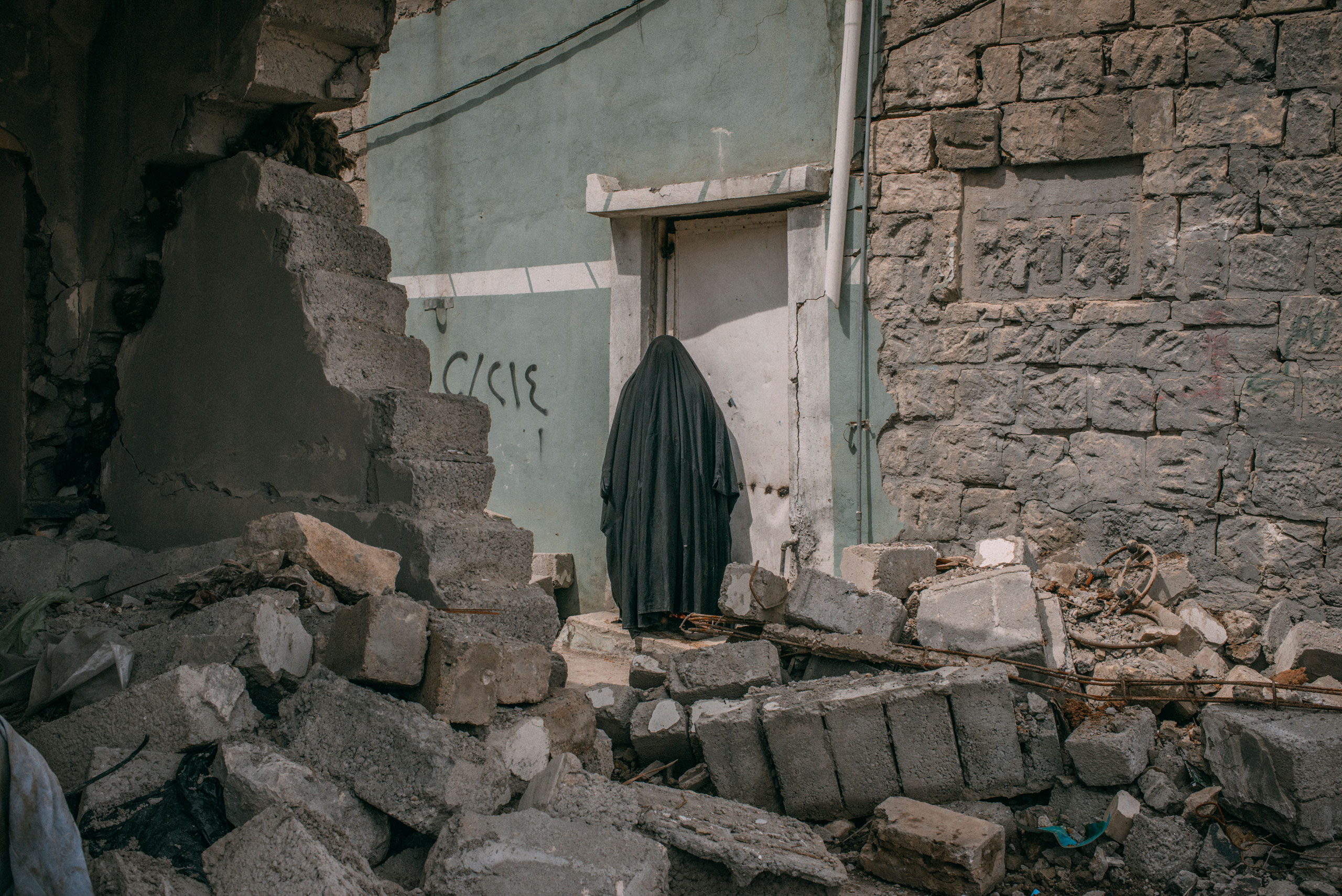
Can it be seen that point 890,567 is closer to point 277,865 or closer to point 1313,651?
point 1313,651

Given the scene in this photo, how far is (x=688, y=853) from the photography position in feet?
9.47

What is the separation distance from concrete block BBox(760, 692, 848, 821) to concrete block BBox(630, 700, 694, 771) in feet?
1.12

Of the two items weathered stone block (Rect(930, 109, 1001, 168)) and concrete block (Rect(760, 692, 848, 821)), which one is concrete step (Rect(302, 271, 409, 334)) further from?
weathered stone block (Rect(930, 109, 1001, 168))

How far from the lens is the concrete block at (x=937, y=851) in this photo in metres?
2.95

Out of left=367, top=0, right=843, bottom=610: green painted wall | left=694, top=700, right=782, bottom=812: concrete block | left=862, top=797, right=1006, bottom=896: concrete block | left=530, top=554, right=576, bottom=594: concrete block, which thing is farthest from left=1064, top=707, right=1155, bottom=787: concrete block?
left=530, top=554, right=576, bottom=594: concrete block

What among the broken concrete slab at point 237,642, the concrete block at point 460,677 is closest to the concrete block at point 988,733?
the concrete block at point 460,677

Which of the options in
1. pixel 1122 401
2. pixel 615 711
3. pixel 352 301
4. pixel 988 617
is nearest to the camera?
pixel 352 301

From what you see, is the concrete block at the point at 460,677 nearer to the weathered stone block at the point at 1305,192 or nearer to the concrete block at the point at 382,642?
the concrete block at the point at 382,642

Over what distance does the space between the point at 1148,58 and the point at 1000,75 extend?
0.68m

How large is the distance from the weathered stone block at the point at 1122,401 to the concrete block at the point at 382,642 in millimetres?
3531

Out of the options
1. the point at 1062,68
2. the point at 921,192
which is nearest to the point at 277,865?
the point at 921,192

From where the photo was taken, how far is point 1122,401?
4.82m

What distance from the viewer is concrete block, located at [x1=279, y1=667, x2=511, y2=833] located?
2.59 m

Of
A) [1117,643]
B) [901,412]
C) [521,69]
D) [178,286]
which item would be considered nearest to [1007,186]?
[901,412]
